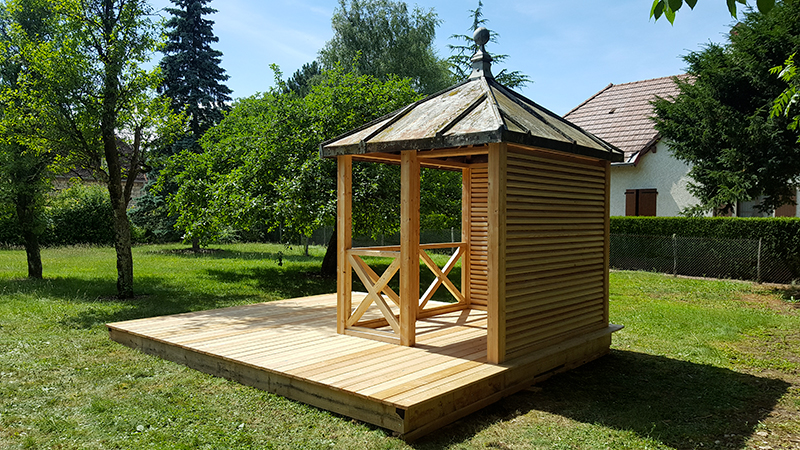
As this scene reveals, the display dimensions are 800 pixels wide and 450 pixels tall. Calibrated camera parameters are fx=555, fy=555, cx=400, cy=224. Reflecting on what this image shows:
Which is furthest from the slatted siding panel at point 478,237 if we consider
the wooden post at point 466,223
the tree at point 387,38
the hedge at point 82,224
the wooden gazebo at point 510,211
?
the tree at point 387,38

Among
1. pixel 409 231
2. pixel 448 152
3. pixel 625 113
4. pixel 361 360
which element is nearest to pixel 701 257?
pixel 625 113

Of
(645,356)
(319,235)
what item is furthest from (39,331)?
(319,235)

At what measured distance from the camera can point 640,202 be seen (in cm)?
1848

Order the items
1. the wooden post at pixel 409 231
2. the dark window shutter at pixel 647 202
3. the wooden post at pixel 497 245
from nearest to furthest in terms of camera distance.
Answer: the wooden post at pixel 497 245
the wooden post at pixel 409 231
the dark window shutter at pixel 647 202

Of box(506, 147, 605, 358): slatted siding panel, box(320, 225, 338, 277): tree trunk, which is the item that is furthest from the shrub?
box(506, 147, 605, 358): slatted siding panel

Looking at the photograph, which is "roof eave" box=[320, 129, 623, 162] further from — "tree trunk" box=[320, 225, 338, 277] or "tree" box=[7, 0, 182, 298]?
"tree trunk" box=[320, 225, 338, 277]

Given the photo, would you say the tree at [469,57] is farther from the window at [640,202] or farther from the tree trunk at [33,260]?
the tree trunk at [33,260]

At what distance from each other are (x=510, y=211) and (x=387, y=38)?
22453 millimetres

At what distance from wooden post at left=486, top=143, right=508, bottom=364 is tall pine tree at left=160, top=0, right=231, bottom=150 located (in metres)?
19.0

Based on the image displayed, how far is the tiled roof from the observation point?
18734 mm

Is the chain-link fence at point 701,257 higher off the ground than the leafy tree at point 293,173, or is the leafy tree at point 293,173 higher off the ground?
the leafy tree at point 293,173

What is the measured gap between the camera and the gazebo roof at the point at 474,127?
5285 mm

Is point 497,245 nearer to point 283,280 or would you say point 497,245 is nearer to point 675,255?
point 283,280

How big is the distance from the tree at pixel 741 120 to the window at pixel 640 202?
11.7 ft
